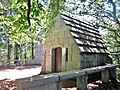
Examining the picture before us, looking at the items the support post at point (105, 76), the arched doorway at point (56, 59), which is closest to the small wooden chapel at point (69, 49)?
the arched doorway at point (56, 59)

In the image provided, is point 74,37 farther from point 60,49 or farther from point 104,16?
point 104,16

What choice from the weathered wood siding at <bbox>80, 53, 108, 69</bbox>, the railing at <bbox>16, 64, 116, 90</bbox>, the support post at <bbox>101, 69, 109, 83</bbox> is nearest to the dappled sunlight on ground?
the weathered wood siding at <bbox>80, 53, 108, 69</bbox>

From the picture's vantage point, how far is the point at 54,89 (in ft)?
18.1

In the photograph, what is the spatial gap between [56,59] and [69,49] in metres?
1.88

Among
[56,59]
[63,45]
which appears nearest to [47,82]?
[63,45]

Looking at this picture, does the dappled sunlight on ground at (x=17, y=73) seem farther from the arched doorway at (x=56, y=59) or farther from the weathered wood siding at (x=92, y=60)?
the weathered wood siding at (x=92, y=60)

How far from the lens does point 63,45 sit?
1068cm

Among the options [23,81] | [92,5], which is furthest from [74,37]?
[92,5]

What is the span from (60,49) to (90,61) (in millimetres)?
2307

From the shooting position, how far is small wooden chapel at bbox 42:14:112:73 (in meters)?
9.73

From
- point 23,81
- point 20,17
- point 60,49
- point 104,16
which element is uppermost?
point 104,16

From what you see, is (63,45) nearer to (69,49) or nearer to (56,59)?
(69,49)

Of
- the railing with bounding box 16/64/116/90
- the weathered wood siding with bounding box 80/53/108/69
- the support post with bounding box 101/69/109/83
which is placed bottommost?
the support post with bounding box 101/69/109/83

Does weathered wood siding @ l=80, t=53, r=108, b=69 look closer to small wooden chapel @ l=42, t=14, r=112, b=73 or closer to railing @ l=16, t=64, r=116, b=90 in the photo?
small wooden chapel @ l=42, t=14, r=112, b=73
